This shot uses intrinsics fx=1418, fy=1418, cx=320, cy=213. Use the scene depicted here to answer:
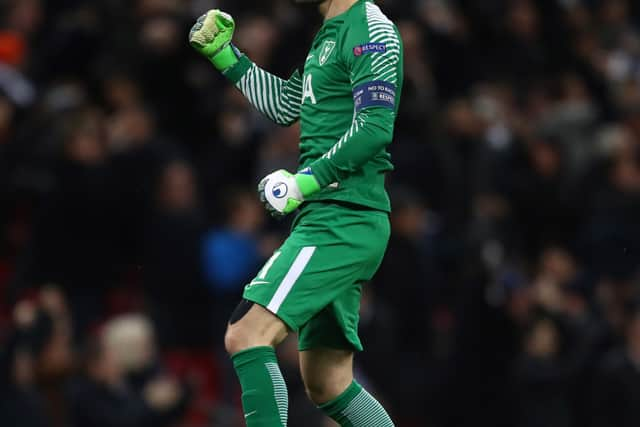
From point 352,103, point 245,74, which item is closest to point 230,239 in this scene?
point 245,74

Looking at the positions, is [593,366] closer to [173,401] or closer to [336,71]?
[173,401]

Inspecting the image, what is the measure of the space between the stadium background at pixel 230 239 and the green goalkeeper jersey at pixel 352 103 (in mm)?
3465

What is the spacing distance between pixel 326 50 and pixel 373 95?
1.33 ft

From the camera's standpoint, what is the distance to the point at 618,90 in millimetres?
15633

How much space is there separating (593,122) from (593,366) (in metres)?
3.68

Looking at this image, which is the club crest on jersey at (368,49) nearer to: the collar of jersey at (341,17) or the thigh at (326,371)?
the collar of jersey at (341,17)

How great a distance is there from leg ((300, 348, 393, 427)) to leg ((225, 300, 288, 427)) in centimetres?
47

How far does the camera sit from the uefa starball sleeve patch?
5723 mm

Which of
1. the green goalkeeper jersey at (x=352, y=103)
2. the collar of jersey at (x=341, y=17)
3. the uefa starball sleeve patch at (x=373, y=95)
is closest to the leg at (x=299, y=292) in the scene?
the green goalkeeper jersey at (x=352, y=103)

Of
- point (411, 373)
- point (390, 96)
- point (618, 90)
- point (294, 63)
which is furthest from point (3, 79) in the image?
point (618, 90)

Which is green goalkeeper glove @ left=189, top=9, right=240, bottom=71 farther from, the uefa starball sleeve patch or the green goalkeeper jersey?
the uefa starball sleeve patch

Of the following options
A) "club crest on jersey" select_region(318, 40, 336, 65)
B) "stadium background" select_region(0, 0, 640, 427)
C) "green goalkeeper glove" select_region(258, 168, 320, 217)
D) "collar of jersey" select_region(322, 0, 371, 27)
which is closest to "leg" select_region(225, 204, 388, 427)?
"green goalkeeper glove" select_region(258, 168, 320, 217)

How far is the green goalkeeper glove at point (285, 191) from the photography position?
5.62m

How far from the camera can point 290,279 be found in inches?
226
